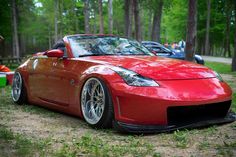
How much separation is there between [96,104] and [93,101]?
67 mm

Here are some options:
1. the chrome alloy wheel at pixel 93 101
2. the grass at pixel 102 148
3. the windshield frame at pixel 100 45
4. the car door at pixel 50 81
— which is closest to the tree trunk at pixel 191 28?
the windshield frame at pixel 100 45

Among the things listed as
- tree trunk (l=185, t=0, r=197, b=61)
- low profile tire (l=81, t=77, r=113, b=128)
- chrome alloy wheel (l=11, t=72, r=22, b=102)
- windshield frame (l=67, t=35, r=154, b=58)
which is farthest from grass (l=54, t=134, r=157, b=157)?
tree trunk (l=185, t=0, r=197, b=61)

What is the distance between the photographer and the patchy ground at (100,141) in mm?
3811

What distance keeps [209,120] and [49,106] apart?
269 centimetres

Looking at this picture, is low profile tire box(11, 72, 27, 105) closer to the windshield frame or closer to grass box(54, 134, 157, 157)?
the windshield frame

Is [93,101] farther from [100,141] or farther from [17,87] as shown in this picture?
[17,87]

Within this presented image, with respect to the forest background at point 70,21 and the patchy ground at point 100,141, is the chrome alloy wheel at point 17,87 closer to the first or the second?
the patchy ground at point 100,141

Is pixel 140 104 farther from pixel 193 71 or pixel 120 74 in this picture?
pixel 193 71

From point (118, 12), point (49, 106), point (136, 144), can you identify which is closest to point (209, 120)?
point (136, 144)

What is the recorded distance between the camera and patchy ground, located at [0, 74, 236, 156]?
12.5ft

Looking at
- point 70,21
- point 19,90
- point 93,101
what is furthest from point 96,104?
point 70,21

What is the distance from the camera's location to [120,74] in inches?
191

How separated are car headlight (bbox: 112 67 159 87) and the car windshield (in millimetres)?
1224

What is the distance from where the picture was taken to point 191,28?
9609 millimetres
